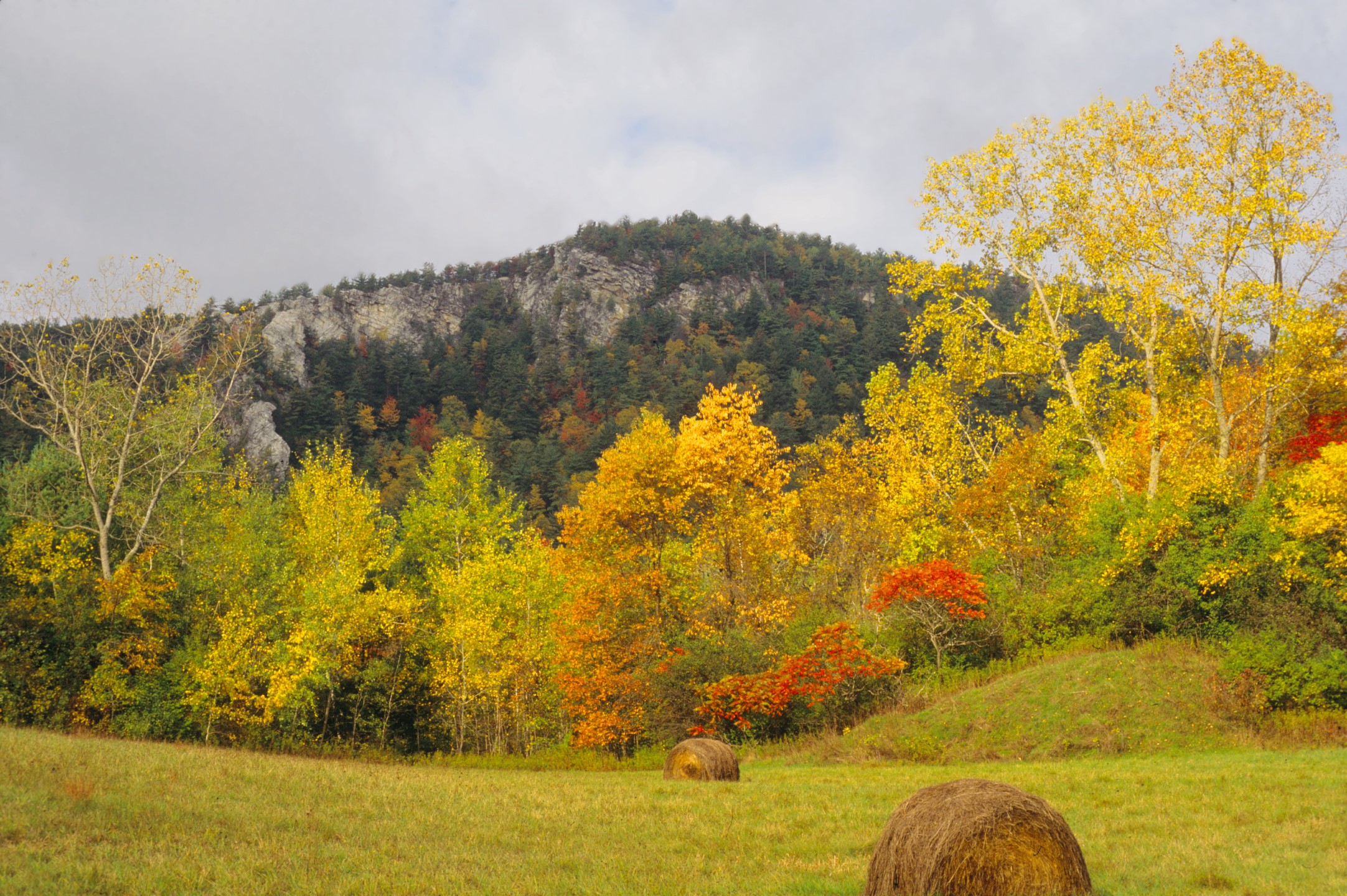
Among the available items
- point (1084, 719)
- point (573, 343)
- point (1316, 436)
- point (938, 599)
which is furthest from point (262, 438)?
point (1316, 436)

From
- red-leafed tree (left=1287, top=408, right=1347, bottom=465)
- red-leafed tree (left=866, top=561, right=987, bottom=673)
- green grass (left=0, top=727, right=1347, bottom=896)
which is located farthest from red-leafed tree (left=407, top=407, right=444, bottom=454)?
green grass (left=0, top=727, right=1347, bottom=896)

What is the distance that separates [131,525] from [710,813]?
2485 centimetres

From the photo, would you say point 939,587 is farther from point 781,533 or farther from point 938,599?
point 781,533

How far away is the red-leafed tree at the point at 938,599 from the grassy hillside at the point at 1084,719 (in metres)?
2.33

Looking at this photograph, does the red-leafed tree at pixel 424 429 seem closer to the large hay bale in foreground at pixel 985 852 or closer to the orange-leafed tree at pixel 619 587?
the orange-leafed tree at pixel 619 587

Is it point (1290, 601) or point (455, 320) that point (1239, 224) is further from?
point (455, 320)

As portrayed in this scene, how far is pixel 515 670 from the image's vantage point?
29.6 metres

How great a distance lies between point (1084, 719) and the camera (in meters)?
19.7

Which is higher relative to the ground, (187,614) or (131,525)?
(131,525)

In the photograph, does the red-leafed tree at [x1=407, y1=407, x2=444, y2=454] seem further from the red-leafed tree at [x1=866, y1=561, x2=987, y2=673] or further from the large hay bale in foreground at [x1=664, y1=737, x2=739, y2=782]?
the large hay bale in foreground at [x1=664, y1=737, x2=739, y2=782]

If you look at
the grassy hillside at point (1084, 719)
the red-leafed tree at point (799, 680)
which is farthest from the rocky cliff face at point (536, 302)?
the grassy hillside at point (1084, 719)

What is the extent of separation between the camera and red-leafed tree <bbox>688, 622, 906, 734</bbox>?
23.4 m

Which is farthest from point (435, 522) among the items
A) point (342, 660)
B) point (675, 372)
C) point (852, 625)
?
point (675, 372)

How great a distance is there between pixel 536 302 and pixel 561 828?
458 feet
